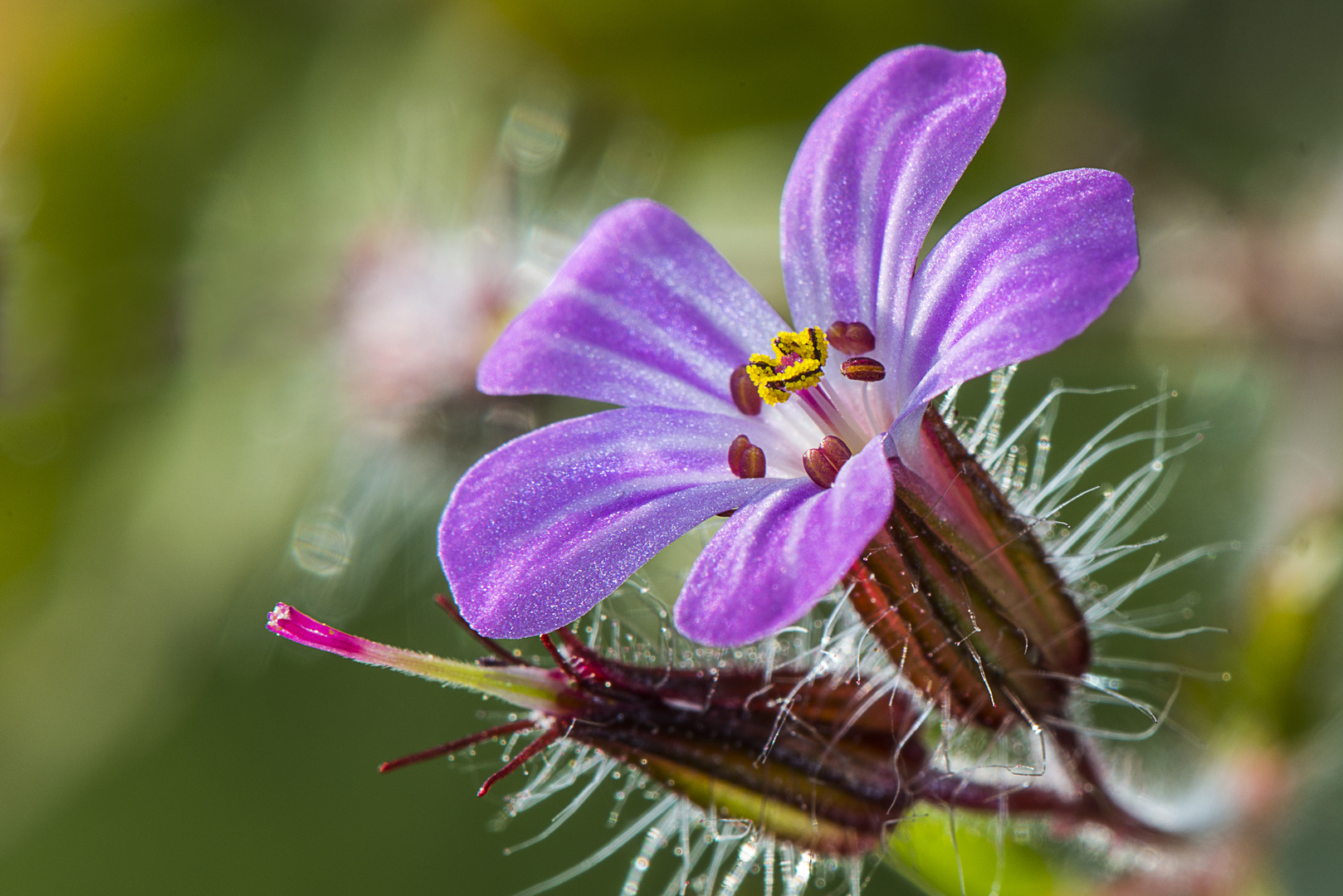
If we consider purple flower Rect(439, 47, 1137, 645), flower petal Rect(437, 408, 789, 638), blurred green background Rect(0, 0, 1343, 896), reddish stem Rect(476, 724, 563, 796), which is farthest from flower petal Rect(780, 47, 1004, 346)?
blurred green background Rect(0, 0, 1343, 896)

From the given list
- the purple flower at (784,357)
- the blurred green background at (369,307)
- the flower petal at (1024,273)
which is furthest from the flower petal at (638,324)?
the blurred green background at (369,307)

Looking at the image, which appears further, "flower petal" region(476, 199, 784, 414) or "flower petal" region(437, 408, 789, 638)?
"flower petal" region(476, 199, 784, 414)

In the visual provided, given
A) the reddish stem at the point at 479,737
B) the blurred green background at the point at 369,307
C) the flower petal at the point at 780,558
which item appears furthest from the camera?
the blurred green background at the point at 369,307

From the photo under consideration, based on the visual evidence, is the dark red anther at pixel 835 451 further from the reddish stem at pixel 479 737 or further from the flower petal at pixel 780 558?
the reddish stem at pixel 479 737

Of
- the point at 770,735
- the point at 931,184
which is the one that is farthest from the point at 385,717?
the point at 931,184

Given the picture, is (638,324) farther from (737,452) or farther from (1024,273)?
(1024,273)

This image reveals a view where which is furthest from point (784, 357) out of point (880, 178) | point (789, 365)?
point (880, 178)

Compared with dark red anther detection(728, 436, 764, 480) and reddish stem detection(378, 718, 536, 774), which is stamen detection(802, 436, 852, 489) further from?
reddish stem detection(378, 718, 536, 774)

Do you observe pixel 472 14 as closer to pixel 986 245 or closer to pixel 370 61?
pixel 370 61
